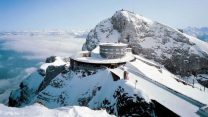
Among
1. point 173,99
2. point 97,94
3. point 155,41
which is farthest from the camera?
point 155,41

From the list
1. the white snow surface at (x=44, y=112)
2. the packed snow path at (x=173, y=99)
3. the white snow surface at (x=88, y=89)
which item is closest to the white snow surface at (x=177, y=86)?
the packed snow path at (x=173, y=99)

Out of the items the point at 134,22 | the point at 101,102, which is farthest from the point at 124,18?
the point at 101,102

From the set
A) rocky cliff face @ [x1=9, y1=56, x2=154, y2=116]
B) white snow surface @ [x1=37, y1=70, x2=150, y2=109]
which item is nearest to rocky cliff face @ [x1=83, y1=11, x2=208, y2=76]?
rocky cliff face @ [x1=9, y1=56, x2=154, y2=116]

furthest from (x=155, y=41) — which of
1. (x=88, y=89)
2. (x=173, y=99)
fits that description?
(x=173, y=99)

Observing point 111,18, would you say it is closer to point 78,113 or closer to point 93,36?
point 93,36

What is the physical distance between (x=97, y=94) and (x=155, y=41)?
82.5 metres

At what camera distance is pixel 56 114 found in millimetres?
22688

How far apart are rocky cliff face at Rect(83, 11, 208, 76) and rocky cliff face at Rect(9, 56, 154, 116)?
207 ft

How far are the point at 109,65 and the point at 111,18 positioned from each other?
81.6 metres

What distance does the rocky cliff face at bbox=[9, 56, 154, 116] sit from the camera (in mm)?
39531

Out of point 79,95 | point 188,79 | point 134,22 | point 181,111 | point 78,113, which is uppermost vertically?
point 134,22

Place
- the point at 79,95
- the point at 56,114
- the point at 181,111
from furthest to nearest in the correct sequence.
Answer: the point at 79,95, the point at 181,111, the point at 56,114

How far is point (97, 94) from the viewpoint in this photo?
165ft

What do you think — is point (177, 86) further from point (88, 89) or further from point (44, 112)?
point (44, 112)
